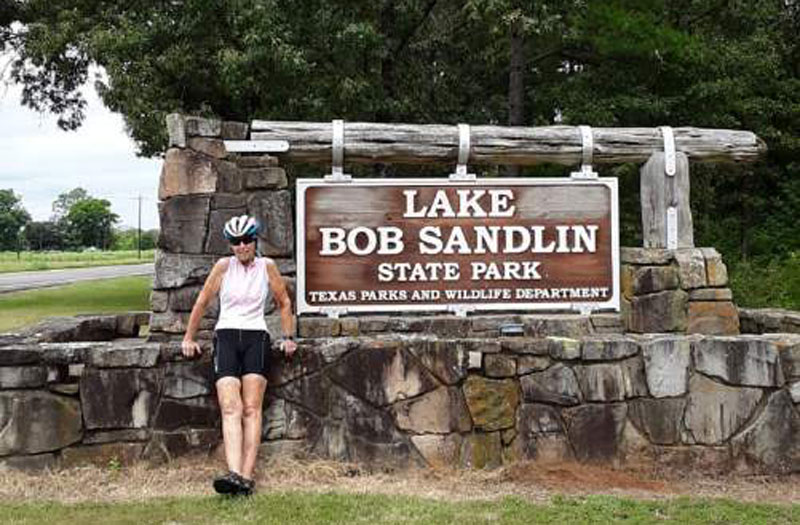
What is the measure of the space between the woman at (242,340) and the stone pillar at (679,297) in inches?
99.0

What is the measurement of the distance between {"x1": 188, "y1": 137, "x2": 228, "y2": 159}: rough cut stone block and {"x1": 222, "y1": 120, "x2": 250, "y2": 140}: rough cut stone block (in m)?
0.07

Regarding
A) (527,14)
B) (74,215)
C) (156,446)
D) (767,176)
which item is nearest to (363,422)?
(156,446)

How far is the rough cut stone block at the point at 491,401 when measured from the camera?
487 centimetres

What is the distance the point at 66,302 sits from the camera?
17.7 m

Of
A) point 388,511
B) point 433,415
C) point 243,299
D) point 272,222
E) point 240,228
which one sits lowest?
point 388,511

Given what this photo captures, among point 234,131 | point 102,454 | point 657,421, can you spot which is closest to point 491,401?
point 657,421

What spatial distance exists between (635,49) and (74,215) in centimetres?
7919

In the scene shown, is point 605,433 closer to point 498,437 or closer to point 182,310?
point 498,437

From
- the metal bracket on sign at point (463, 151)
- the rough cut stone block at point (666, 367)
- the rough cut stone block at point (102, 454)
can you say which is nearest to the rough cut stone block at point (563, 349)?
the rough cut stone block at point (666, 367)

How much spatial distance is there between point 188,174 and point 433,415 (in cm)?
235

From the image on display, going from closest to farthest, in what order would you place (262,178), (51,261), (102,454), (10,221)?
1. (102,454)
2. (262,178)
3. (51,261)
4. (10,221)

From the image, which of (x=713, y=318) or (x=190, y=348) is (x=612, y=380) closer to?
(x=713, y=318)

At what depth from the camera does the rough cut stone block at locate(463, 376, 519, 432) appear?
16.0 ft

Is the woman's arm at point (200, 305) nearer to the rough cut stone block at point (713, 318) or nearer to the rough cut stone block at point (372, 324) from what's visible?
the rough cut stone block at point (372, 324)
